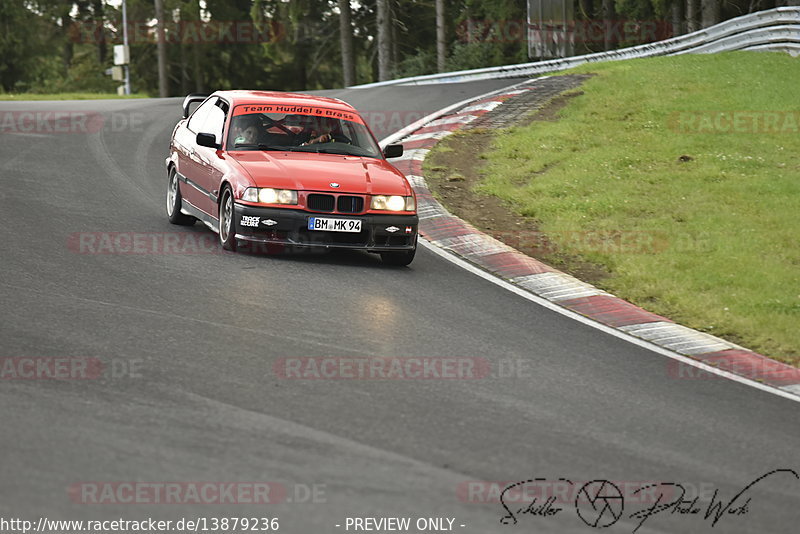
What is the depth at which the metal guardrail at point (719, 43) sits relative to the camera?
1013 inches

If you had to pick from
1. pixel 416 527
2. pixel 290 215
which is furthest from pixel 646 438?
pixel 290 215

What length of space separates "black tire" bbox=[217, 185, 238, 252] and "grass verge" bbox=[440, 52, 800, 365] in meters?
3.55

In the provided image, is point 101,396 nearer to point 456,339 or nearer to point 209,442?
point 209,442

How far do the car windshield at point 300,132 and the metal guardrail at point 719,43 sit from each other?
15885 mm

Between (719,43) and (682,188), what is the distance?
14.5 meters

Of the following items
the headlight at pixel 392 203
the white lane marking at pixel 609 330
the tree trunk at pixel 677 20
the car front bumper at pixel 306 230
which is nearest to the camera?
the white lane marking at pixel 609 330

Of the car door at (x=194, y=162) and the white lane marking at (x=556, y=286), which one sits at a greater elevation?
the car door at (x=194, y=162)

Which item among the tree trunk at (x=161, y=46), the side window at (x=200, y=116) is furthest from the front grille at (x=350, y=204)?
the tree trunk at (x=161, y=46)

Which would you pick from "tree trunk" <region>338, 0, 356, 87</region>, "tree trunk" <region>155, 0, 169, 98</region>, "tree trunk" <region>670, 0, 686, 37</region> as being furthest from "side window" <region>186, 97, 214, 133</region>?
"tree trunk" <region>155, 0, 169, 98</region>

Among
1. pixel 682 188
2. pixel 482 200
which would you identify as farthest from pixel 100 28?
pixel 682 188

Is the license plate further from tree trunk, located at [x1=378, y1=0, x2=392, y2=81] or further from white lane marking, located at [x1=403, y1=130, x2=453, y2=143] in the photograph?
tree trunk, located at [x1=378, y1=0, x2=392, y2=81]

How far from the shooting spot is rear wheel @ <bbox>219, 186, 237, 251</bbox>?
10.9 m

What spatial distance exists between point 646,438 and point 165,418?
2.65 m

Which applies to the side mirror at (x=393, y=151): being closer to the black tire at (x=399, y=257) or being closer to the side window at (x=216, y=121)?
the black tire at (x=399, y=257)
